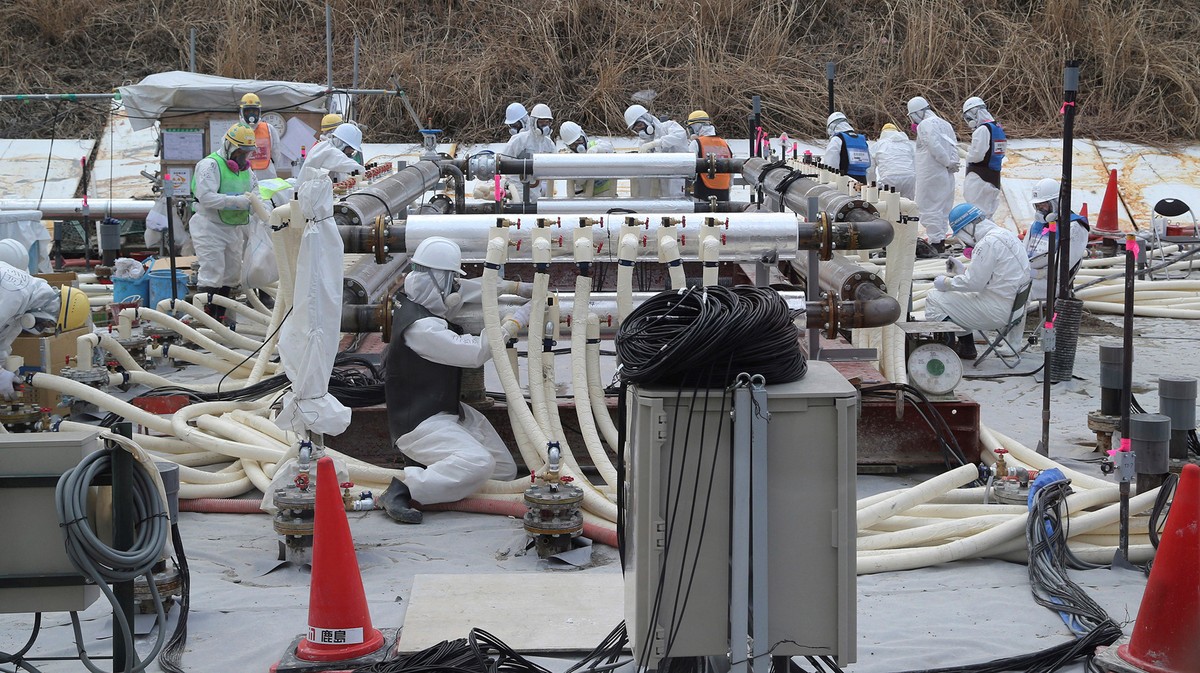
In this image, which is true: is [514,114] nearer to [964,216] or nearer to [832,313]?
[964,216]

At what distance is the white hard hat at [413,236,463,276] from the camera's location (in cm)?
593

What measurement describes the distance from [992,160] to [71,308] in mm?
10314

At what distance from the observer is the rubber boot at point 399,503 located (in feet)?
19.5

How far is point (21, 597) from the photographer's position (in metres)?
3.53

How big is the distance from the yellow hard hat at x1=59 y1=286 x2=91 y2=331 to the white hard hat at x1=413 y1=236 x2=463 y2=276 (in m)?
2.90

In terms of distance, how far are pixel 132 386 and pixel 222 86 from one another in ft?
20.6

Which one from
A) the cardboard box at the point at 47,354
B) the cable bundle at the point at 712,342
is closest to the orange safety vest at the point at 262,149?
the cardboard box at the point at 47,354

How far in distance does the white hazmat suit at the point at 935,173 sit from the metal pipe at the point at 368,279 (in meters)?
8.38

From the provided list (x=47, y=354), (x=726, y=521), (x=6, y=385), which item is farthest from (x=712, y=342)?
(x=47, y=354)

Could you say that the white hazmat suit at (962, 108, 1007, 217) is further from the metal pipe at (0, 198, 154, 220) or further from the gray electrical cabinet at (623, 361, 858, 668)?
the gray electrical cabinet at (623, 361, 858, 668)

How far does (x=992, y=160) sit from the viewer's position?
14406 millimetres

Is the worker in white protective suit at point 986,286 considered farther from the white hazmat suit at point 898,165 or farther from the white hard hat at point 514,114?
the white hard hat at point 514,114

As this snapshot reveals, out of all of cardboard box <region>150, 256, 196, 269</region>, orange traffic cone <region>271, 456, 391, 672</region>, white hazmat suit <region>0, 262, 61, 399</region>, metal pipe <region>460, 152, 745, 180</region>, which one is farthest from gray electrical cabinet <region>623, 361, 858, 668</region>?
cardboard box <region>150, 256, 196, 269</region>

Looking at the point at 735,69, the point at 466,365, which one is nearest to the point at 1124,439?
the point at 466,365
